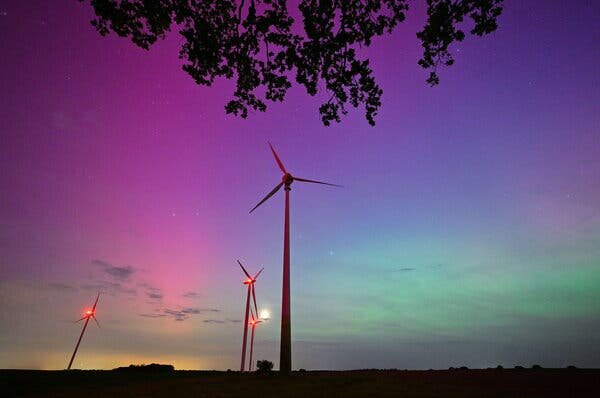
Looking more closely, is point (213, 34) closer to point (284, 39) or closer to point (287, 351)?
point (284, 39)

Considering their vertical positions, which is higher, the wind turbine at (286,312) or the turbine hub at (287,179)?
the turbine hub at (287,179)

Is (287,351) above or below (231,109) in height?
below

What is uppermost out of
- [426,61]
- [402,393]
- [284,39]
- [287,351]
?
[284,39]

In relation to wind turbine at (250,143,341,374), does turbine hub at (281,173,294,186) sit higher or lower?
higher

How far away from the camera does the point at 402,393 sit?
17531 millimetres

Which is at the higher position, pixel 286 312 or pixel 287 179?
pixel 287 179

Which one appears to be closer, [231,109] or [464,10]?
[464,10]

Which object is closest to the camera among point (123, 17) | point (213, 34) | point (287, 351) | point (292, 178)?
point (123, 17)

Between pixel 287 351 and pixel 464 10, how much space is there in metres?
27.1

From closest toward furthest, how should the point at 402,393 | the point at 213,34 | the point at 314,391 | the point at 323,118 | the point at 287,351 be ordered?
1. the point at 213,34
2. the point at 323,118
3. the point at 402,393
4. the point at 314,391
5. the point at 287,351

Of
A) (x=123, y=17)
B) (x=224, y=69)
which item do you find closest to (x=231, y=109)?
(x=224, y=69)

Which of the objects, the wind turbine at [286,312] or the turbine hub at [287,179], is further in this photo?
the turbine hub at [287,179]

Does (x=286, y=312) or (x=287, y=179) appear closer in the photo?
(x=286, y=312)

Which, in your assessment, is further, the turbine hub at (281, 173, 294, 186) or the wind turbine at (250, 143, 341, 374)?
the turbine hub at (281, 173, 294, 186)
